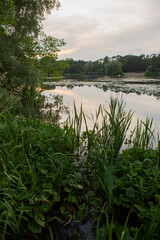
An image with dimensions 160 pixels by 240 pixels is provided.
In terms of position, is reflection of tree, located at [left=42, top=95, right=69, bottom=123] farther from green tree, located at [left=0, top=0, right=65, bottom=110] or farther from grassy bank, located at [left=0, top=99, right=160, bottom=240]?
grassy bank, located at [left=0, top=99, right=160, bottom=240]

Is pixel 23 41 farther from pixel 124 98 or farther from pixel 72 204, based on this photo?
pixel 72 204

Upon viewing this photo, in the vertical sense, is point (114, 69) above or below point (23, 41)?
above

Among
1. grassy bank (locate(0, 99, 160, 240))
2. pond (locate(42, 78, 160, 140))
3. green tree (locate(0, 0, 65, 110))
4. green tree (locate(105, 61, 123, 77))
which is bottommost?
grassy bank (locate(0, 99, 160, 240))

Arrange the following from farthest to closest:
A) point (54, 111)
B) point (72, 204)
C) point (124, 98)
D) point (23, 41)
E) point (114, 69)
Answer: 1. point (114, 69)
2. point (124, 98)
3. point (23, 41)
4. point (54, 111)
5. point (72, 204)

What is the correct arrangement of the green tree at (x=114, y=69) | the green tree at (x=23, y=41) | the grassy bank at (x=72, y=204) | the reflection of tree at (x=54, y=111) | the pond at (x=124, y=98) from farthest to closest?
the green tree at (x=114, y=69) → the green tree at (x=23, y=41) → the pond at (x=124, y=98) → the reflection of tree at (x=54, y=111) → the grassy bank at (x=72, y=204)

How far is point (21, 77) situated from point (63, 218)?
7.62 metres

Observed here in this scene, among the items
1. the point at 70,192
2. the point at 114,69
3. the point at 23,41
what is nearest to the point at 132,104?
the point at 23,41

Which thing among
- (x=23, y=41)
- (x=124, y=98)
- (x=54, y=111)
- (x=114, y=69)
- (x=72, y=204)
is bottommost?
(x=72, y=204)

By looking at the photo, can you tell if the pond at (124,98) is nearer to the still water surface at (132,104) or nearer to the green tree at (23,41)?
the still water surface at (132,104)

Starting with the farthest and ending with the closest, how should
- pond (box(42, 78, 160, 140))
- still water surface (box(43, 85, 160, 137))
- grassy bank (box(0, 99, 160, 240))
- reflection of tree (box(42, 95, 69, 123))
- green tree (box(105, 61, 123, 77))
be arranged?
green tree (box(105, 61, 123, 77)) → pond (box(42, 78, 160, 140)) → still water surface (box(43, 85, 160, 137)) → reflection of tree (box(42, 95, 69, 123)) → grassy bank (box(0, 99, 160, 240))

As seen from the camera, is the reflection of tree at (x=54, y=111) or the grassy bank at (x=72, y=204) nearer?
the grassy bank at (x=72, y=204)

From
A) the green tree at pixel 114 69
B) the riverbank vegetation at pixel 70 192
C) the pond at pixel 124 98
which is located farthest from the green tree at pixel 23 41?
the green tree at pixel 114 69

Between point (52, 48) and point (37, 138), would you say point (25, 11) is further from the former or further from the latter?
point (37, 138)

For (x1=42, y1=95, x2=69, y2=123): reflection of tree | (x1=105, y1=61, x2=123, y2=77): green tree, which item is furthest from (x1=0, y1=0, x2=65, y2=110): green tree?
(x1=105, y1=61, x2=123, y2=77): green tree
